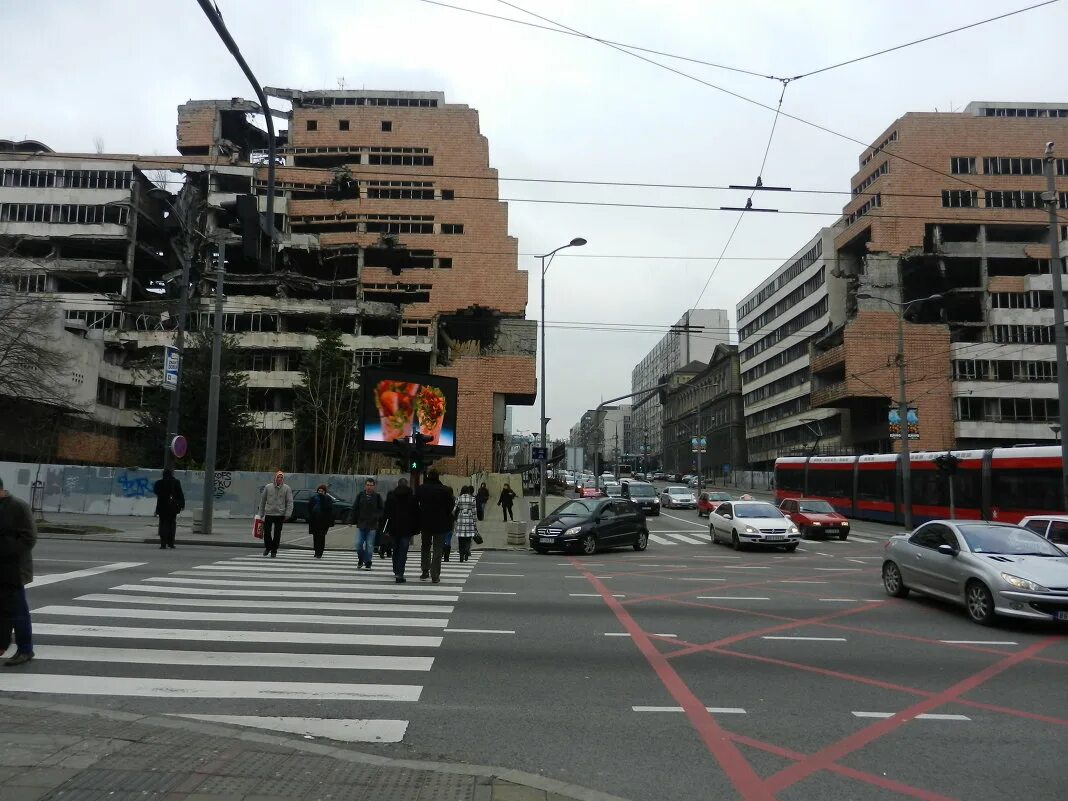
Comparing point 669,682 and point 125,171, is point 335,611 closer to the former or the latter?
point 669,682

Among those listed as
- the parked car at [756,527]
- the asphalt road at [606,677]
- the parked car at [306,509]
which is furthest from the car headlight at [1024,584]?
the parked car at [306,509]

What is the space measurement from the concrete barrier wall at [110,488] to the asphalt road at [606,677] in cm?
1999

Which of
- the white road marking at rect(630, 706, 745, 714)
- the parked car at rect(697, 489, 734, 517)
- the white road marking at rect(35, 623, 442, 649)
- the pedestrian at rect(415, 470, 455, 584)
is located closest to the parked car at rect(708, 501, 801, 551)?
the pedestrian at rect(415, 470, 455, 584)

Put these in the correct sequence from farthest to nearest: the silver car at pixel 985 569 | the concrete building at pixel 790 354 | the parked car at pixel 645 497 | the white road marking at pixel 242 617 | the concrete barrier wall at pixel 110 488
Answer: the concrete building at pixel 790 354
the parked car at pixel 645 497
the concrete barrier wall at pixel 110 488
the silver car at pixel 985 569
the white road marking at pixel 242 617

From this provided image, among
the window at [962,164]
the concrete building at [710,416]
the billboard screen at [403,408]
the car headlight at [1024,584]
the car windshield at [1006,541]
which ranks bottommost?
the car headlight at [1024,584]

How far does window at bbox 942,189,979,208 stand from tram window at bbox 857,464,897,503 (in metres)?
35.7

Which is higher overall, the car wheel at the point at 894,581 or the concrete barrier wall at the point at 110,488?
the concrete barrier wall at the point at 110,488

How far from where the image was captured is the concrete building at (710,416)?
106312 millimetres

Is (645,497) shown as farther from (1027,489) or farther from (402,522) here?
(402,522)

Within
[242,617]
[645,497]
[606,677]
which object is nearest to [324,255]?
[645,497]

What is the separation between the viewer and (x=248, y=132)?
71.4 meters

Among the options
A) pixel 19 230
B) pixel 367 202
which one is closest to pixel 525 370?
pixel 367 202

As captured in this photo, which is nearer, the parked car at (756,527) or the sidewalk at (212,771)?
the sidewalk at (212,771)

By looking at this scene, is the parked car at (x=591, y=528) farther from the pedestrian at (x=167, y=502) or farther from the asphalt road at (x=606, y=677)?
the pedestrian at (x=167, y=502)
